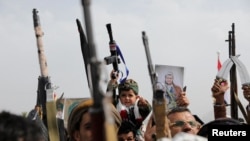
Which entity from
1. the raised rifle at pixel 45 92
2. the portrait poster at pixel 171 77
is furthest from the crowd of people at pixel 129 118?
the raised rifle at pixel 45 92

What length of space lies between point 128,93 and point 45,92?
123cm

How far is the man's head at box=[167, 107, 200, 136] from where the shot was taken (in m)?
5.00

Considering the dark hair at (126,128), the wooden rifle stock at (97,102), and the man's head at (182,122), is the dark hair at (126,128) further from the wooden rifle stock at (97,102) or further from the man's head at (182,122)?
the wooden rifle stock at (97,102)

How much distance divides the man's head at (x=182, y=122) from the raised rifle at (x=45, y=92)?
1.23 m

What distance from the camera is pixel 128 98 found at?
7.21 m

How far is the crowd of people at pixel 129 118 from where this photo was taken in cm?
270

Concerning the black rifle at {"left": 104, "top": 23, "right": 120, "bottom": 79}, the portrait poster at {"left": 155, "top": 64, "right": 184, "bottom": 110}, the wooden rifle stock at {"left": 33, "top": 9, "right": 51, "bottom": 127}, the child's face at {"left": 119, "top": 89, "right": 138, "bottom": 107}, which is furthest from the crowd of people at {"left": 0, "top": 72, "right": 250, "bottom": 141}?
the wooden rifle stock at {"left": 33, "top": 9, "right": 51, "bottom": 127}

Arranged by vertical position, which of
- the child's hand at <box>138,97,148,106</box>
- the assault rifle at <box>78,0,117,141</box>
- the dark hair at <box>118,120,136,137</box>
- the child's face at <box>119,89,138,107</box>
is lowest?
the dark hair at <box>118,120,136,137</box>

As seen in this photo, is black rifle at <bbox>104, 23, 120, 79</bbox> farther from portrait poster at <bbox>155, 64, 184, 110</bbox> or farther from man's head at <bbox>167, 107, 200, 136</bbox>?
man's head at <bbox>167, 107, 200, 136</bbox>

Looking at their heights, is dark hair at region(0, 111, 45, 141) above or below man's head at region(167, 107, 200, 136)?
above

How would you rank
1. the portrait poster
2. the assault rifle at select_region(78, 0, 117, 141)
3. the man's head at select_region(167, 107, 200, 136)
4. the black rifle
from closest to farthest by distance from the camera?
the assault rifle at select_region(78, 0, 117, 141) → the man's head at select_region(167, 107, 200, 136) → the portrait poster → the black rifle

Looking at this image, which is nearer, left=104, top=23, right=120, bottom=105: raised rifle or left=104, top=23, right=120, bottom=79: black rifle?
left=104, top=23, right=120, bottom=105: raised rifle

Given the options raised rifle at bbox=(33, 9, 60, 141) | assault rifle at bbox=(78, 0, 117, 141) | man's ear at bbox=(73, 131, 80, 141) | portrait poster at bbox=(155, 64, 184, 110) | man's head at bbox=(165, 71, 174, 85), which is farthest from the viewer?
man's head at bbox=(165, 71, 174, 85)

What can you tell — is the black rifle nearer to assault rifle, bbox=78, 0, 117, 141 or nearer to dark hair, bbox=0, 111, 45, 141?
dark hair, bbox=0, 111, 45, 141
